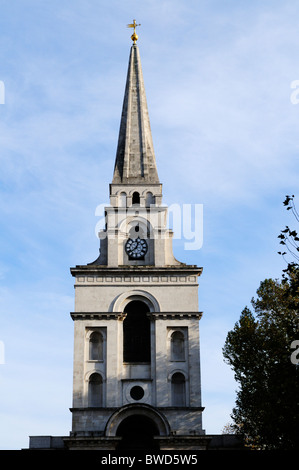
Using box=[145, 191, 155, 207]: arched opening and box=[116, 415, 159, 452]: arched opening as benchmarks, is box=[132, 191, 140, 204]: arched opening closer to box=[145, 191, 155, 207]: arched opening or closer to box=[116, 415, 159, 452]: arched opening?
box=[145, 191, 155, 207]: arched opening

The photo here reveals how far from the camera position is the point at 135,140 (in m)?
54.4

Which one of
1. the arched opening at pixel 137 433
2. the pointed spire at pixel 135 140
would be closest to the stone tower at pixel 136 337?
the arched opening at pixel 137 433

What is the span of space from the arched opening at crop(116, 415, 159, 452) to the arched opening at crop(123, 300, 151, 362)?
400 cm

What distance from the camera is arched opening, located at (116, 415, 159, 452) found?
43.8m

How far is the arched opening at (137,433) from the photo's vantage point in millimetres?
43781

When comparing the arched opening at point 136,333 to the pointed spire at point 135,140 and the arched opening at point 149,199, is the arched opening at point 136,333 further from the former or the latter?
the pointed spire at point 135,140

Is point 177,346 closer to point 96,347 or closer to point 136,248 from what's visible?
point 96,347

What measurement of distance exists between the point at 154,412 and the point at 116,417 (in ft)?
7.85

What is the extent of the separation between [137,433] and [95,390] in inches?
158

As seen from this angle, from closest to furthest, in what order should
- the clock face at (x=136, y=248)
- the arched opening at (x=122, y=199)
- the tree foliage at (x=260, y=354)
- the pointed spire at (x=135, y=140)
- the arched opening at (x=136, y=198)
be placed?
the tree foliage at (x=260, y=354) → the clock face at (x=136, y=248) → the arched opening at (x=122, y=199) → the arched opening at (x=136, y=198) → the pointed spire at (x=135, y=140)

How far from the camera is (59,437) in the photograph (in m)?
45.9

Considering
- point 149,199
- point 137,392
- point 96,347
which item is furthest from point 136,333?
point 149,199

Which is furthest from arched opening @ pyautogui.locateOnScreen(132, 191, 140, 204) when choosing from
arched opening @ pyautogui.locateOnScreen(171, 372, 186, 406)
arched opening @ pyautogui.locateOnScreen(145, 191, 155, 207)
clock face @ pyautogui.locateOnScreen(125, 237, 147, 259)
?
arched opening @ pyautogui.locateOnScreen(171, 372, 186, 406)

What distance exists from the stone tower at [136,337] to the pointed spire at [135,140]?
1.13m
